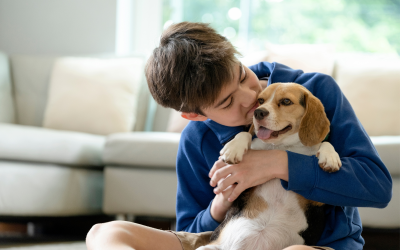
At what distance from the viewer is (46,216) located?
2.42 meters

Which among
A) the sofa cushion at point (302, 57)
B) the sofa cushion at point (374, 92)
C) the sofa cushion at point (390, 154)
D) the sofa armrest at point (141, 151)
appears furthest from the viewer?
the sofa cushion at point (302, 57)

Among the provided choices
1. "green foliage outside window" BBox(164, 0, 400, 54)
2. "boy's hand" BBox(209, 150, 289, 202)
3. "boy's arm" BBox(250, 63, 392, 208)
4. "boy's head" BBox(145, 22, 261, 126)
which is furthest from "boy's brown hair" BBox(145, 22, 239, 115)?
"green foliage outside window" BBox(164, 0, 400, 54)

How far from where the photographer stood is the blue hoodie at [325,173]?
3.72 feet

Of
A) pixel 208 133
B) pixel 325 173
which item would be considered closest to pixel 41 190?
pixel 208 133

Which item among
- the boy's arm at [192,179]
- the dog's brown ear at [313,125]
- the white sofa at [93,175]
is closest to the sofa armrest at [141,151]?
the white sofa at [93,175]

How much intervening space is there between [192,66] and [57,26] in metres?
3.29

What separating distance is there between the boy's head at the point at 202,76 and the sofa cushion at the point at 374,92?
1.66 metres

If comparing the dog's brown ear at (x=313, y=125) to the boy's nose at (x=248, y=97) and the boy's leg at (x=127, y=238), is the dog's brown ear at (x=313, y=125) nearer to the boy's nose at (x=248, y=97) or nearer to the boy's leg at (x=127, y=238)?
the boy's nose at (x=248, y=97)

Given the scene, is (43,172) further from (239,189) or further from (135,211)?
(239,189)

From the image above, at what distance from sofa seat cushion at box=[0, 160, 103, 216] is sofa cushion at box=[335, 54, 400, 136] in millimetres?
1989

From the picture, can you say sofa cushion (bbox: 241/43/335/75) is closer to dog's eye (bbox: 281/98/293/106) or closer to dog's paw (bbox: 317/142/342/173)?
dog's eye (bbox: 281/98/293/106)

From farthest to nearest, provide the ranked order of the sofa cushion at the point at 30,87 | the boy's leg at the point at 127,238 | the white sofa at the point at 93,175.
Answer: the sofa cushion at the point at 30,87 < the white sofa at the point at 93,175 < the boy's leg at the point at 127,238

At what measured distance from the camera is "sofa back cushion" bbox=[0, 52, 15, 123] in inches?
133

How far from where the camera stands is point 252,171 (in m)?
1.21
